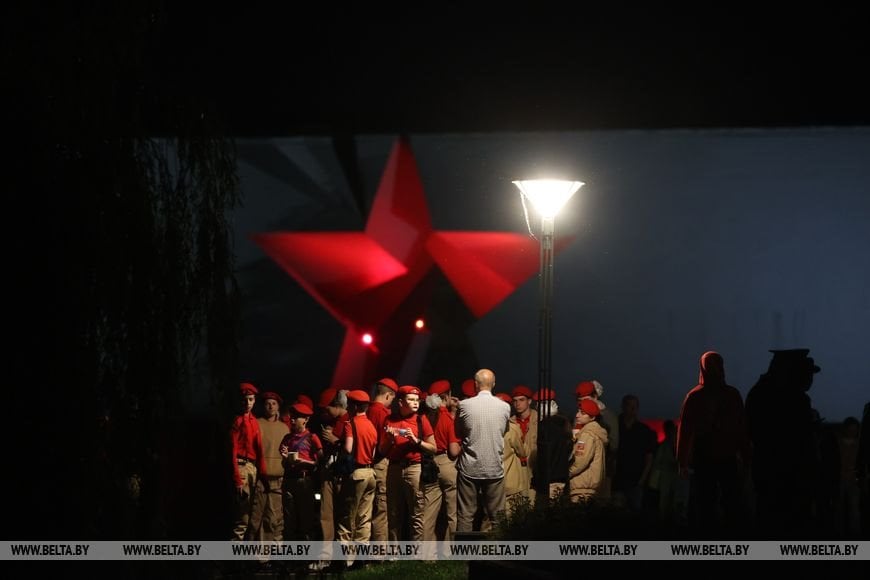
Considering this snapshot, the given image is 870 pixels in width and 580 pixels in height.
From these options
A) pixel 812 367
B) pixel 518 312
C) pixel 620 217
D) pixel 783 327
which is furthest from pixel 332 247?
pixel 812 367

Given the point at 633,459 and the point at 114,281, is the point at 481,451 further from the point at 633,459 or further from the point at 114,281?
the point at 114,281

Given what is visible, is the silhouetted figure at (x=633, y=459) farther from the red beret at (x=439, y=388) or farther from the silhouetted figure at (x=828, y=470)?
the red beret at (x=439, y=388)

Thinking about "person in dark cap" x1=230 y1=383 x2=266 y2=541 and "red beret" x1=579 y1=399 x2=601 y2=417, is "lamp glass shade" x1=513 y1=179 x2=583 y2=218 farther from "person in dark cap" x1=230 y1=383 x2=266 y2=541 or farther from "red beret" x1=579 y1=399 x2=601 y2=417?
"person in dark cap" x1=230 y1=383 x2=266 y2=541

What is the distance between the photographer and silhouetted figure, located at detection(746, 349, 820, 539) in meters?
9.52

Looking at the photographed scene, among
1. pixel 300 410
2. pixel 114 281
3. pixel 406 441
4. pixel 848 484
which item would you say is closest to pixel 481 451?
pixel 406 441

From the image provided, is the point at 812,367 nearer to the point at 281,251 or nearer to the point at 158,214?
the point at 158,214

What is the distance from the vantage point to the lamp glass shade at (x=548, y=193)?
1085 centimetres

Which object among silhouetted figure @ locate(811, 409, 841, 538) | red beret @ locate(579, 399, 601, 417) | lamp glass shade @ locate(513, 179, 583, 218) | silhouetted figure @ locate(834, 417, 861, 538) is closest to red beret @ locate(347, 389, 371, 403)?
red beret @ locate(579, 399, 601, 417)

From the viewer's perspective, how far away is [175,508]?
7.90m

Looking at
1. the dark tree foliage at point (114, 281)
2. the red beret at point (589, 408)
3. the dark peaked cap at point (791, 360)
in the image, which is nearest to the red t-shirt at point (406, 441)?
the red beret at point (589, 408)

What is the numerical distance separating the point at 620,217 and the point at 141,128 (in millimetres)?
10417

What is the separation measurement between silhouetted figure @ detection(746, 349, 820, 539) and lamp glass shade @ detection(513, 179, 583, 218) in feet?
7.19

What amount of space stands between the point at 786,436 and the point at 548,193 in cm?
265

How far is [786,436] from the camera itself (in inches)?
376
